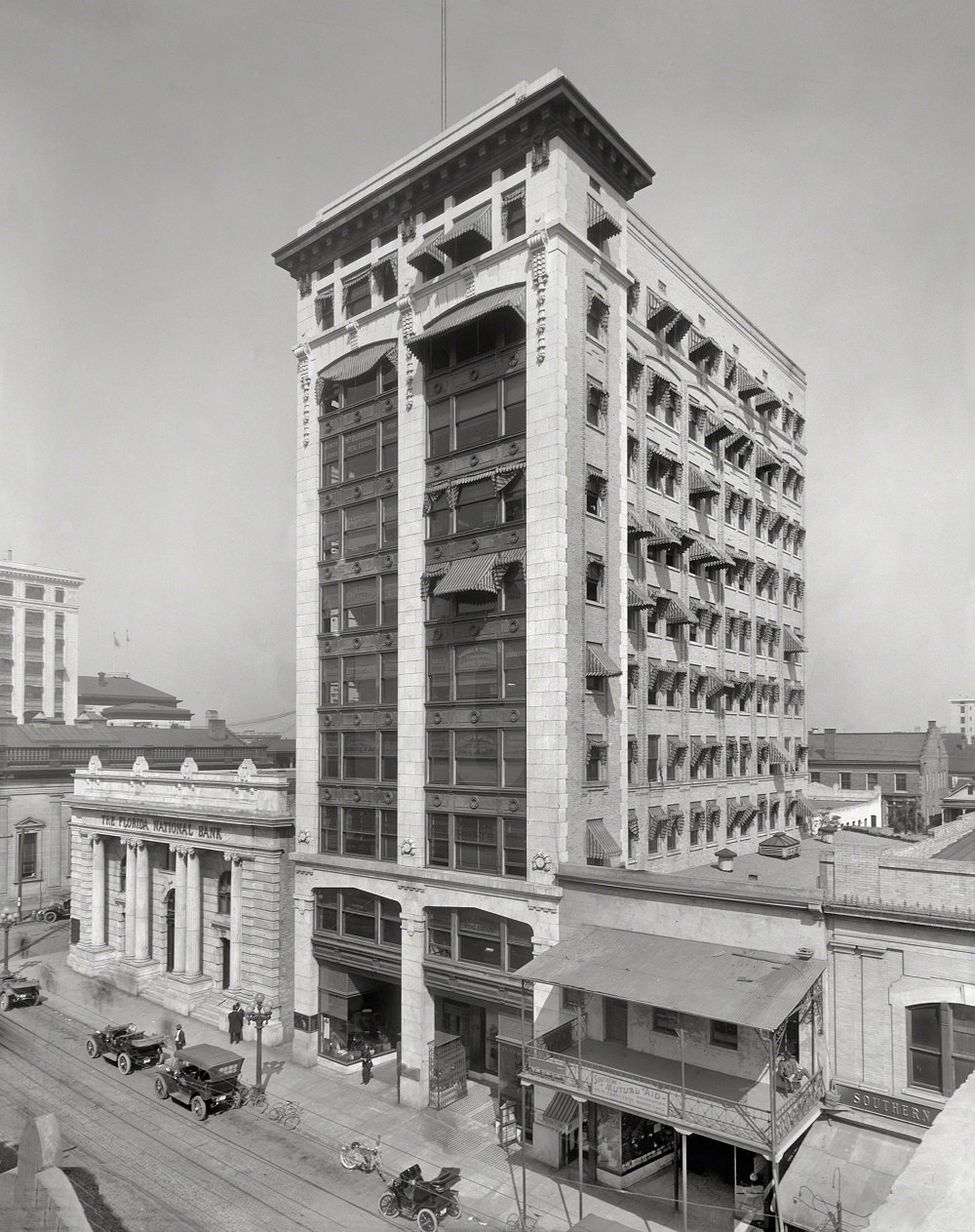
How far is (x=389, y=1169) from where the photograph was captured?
27.0 meters

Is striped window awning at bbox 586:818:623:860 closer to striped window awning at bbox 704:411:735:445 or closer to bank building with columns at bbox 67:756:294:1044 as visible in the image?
bank building with columns at bbox 67:756:294:1044

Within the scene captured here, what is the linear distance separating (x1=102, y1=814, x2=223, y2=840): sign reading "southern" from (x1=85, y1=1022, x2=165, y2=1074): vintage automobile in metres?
9.06

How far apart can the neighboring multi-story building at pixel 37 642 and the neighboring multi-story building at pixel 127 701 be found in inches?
1359

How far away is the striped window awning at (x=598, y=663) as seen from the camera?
31359mm

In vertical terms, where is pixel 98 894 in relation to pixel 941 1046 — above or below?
below

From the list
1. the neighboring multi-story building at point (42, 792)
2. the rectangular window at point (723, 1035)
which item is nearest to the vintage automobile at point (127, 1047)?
the rectangular window at point (723, 1035)

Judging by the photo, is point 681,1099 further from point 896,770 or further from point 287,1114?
point 896,770

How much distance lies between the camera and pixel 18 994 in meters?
43.6

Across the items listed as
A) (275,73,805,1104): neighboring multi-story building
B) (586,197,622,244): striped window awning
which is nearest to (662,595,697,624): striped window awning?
(275,73,805,1104): neighboring multi-story building

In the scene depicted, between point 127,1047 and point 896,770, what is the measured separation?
75972 mm

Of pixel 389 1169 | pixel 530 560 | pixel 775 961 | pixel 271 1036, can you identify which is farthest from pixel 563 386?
pixel 271 1036

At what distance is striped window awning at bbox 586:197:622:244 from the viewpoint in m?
32.9

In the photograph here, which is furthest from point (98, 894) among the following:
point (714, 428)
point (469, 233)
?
point (714, 428)

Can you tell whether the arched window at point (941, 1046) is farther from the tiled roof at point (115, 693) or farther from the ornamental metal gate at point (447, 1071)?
the tiled roof at point (115, 693)
